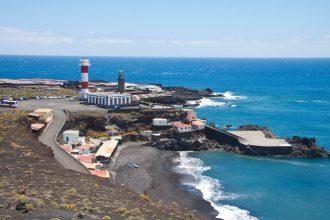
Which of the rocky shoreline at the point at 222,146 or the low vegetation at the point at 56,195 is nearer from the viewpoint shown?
the low vegetation at the point at 56,195

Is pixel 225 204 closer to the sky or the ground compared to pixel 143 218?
closer to the ground

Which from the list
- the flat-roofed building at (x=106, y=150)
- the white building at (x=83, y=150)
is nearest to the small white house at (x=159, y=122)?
the flat-roofed building at (x=106, y=150)

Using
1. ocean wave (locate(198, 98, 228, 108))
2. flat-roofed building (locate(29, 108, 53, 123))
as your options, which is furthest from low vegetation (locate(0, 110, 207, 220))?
ocean wave (locate(198, 98, 228, 108))

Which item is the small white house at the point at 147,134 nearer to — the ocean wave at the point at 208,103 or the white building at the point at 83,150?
the white building at the point at 83,150

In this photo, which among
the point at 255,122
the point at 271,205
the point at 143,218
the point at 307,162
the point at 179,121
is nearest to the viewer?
the point at 143,218

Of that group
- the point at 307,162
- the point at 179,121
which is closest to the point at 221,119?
the point at 179,121

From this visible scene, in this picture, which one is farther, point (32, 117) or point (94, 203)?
→ point (32, 117)

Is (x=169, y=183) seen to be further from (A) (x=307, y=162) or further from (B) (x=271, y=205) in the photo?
(A) (x=307, y=162)
